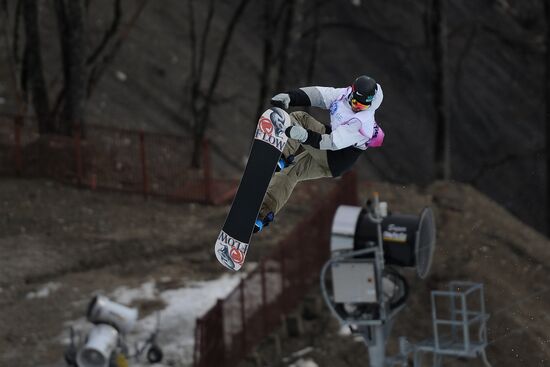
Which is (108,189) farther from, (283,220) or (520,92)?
(520,92)

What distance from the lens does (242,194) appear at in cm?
845

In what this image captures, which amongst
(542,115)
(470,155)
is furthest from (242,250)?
(542,115)

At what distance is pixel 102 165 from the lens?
25422 millimetres

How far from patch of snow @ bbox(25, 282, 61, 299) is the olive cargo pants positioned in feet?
39.1

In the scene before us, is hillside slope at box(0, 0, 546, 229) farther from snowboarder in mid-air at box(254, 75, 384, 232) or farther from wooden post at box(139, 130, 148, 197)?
snowboarder in mid-air at box(254, 75, 384, 232)

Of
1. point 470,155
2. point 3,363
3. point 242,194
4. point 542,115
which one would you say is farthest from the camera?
point 542,115

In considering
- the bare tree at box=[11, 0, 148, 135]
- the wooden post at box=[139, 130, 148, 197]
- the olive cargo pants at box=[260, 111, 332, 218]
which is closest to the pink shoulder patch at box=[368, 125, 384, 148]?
the olive cargo pants at box=[260, 111, 332, 218]

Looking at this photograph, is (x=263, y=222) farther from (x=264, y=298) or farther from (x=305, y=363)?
(x=264, y=298)

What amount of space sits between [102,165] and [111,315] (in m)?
8.92

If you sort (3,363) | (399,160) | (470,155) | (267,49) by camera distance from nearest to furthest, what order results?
(3,363) < (267,49) < (399,160) < (470,155)

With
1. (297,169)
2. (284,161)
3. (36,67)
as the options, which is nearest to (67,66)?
(36,67)

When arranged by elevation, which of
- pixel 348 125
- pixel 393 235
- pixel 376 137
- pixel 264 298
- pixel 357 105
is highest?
pixel 357 105

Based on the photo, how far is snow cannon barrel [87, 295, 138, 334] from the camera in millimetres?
17141

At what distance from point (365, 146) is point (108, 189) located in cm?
1768
